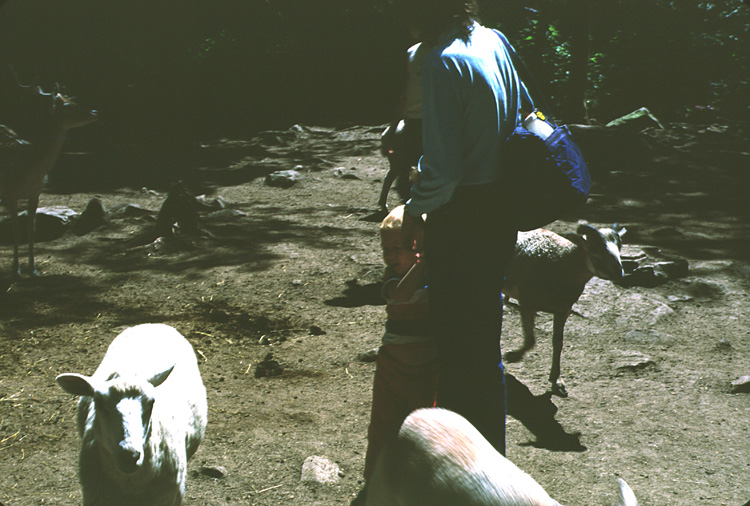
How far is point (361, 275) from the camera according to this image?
7277 mm

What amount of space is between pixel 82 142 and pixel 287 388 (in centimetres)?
1163

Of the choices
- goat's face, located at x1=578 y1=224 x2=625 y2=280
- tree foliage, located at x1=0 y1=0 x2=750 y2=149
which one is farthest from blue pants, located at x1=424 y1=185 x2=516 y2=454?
tree foliage, located at x1=0 y1=0 x2=750 y2=149

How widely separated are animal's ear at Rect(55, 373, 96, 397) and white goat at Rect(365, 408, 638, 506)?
114 centimetres

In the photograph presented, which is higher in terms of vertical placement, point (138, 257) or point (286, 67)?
point (286, 67)

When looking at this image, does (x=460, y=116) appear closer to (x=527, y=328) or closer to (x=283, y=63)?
(x=527, y=328)

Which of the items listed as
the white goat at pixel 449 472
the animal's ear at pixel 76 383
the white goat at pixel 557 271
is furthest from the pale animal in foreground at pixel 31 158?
the white goat at pixel 449 472

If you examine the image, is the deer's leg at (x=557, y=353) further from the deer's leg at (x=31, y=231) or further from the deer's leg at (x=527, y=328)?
the deer's leg at (x=31, y=231)

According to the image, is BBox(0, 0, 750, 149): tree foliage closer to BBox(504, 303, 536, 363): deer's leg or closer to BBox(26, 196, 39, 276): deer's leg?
BBox(26, 196, 39, 276): deer's leg

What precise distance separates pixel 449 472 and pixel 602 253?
2.74 m

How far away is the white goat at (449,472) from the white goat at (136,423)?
93cm

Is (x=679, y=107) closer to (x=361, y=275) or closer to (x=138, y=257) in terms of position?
(x=361, y=275)

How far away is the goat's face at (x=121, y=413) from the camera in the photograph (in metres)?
2.74

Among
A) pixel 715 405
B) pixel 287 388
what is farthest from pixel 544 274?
pixel 287 388

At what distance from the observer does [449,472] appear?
2.36 m
